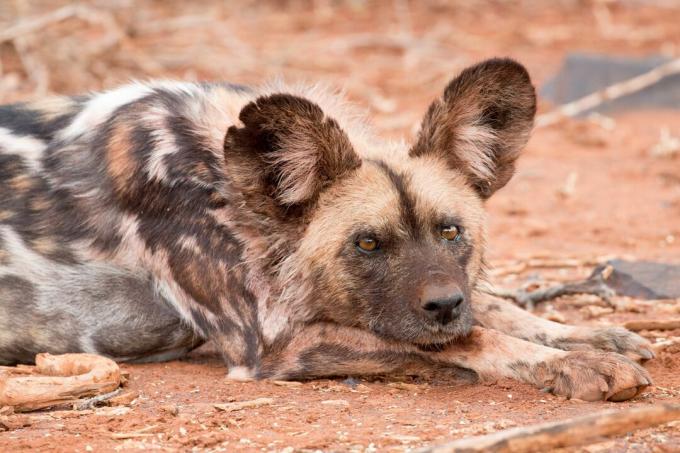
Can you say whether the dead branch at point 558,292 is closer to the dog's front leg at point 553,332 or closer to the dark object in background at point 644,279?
the dark object in background at point 644,279

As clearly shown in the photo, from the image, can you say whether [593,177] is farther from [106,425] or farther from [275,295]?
[106,425]

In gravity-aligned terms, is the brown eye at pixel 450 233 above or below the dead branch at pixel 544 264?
above

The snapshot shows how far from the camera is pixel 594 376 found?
3248 mm

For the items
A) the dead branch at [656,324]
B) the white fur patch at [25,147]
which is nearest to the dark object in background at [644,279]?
the dead branch at [656,324]

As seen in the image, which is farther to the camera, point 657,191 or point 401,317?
point 657,191

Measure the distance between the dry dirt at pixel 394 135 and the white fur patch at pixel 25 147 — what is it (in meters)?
0.85

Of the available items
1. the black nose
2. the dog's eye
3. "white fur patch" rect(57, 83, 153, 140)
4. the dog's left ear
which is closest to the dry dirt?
the black nose

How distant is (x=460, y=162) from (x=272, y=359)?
0.98 meters

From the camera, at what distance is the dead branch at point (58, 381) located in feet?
10.6

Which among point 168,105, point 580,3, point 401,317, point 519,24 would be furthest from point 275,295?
point 580,3

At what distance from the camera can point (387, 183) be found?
3625 mm

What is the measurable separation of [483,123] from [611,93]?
5.03 meters

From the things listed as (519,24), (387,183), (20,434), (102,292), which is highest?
(519,24)

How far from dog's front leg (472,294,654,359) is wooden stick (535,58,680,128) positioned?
4.72 meters
